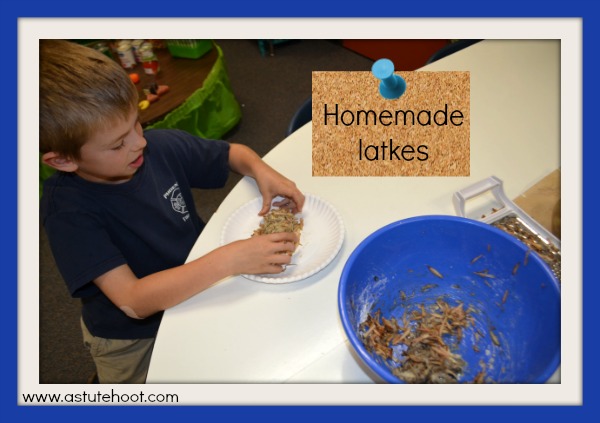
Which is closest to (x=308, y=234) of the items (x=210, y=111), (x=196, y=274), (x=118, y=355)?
(x=196, y=274)

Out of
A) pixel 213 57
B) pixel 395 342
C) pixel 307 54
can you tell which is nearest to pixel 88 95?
pixel 395 342

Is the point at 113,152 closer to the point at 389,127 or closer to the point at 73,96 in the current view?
the point at 73,96

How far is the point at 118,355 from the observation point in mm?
1103

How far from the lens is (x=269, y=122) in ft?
7.76

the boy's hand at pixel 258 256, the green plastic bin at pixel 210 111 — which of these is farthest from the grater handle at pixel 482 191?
the green plastic bin at pixel 210 111

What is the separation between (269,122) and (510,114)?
146 centimetres

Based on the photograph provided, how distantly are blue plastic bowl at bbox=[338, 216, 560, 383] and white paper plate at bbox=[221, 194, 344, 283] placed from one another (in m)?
0.11

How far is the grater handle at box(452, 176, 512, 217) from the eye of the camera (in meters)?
0.87

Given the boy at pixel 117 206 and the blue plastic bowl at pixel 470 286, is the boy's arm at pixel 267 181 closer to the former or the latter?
the boy at pixel 117 206

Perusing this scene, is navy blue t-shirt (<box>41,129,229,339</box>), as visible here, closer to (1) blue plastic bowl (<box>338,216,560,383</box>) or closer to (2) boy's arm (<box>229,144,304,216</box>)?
(2) boy's arm (<box>229,144,304,216</box>)

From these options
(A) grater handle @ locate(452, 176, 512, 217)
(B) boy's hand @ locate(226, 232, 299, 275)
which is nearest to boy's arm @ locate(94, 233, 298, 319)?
(B) boy's hand @ locate(226, 232, 299, 275)

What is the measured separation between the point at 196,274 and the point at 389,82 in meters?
0.55

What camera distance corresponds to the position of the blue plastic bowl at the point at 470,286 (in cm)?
68

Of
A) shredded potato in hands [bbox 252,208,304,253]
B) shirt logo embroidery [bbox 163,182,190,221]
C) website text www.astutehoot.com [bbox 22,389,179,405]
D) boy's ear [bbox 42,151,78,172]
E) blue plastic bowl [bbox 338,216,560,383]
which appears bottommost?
website text www.astutehoot.com [bbox 22,389,179,405]
